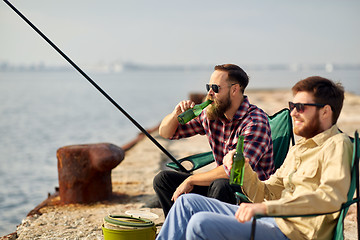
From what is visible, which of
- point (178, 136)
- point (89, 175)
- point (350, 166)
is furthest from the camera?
point (89, 175)

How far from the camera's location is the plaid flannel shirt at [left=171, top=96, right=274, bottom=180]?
3.56 metres

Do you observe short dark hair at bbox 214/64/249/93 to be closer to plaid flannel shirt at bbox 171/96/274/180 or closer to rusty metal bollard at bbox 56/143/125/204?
plaid flannel shirt at bbox 171/96/274/180

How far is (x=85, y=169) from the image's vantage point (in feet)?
18.4

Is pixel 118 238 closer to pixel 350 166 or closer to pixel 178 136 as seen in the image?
pixel 178 136

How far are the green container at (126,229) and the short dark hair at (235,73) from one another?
118 cm

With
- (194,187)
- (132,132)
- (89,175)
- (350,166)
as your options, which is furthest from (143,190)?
(132,132)

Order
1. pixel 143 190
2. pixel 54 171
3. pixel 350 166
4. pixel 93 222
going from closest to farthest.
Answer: pixel 350 166 < pixel 93 222 < pixel 143 190 < pixel 54 171

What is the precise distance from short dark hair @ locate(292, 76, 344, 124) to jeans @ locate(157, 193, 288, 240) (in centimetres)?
68

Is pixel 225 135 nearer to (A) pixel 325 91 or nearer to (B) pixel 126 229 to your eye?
(B) pixel 126 229

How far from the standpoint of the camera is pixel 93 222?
491 cm

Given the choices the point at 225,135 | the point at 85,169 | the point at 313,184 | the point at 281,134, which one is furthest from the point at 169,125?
the point at 85,169

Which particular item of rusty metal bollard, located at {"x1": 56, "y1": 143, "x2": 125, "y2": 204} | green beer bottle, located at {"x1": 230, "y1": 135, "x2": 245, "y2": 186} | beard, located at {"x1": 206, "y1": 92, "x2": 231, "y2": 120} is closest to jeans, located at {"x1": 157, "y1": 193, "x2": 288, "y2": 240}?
green beer bottle, located at {"x1": 230, "y1": 135, "x2": 245, "y2": 186}

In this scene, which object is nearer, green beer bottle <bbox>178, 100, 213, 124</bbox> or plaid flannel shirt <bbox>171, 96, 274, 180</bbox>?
plaid flannel shirt <bbox>171, 96, 274, 180</bbox>

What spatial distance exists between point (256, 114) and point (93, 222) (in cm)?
206
